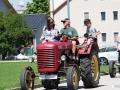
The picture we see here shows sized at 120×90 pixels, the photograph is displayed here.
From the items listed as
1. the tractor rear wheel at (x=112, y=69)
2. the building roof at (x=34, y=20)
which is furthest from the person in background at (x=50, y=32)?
the building roof at (x=34, y=20)

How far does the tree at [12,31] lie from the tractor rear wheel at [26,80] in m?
41.1

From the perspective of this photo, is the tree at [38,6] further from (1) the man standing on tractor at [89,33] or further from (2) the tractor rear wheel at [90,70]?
(2) the tractor rear wheel at [90,70]

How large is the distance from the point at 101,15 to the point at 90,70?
218ft

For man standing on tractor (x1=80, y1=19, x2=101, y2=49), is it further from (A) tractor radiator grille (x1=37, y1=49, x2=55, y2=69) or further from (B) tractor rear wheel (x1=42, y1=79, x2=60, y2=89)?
(A) tractor radiator grille (x1=37, y1=49, x2=55, y2=69)

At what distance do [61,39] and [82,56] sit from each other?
3.04 ft

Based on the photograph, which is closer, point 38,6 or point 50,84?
point 50,84

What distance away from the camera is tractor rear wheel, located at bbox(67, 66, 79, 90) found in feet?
49.6

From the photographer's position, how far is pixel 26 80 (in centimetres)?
1550

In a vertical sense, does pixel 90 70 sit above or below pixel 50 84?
above

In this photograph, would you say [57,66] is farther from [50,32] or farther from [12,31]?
[12,31]

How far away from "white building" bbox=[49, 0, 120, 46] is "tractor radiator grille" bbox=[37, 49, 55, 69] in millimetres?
66572

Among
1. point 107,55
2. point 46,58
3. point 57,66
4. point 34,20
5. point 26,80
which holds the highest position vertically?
point 34,20

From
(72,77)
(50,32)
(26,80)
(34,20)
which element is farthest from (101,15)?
(72,77)

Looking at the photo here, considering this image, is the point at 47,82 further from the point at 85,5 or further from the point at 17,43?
the point at 85,5
